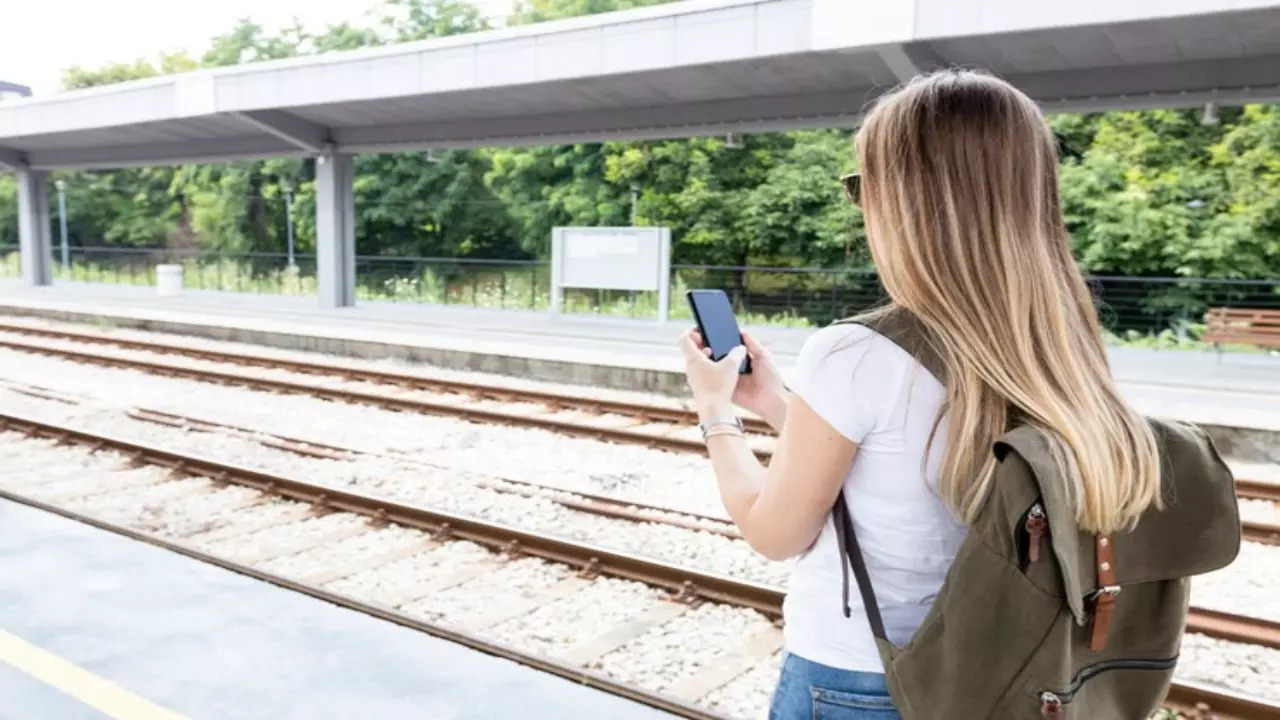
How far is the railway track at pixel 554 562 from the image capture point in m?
3.78

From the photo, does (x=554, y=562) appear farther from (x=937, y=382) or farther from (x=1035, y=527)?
(x=1035, y=527)

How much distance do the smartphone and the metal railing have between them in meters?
15.3

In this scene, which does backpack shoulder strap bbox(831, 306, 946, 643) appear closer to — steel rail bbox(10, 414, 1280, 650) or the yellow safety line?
the yellow safety line

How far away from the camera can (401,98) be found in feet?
56.2

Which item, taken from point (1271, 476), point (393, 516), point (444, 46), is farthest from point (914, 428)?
point (444, 46)

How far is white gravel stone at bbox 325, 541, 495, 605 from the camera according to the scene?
5.14m

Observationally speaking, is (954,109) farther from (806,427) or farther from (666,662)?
(666,662)

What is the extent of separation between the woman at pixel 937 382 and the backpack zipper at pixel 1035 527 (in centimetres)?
7

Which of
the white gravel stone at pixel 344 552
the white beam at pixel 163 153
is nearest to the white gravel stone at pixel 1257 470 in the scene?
the white gravel stone at pixel 344 552

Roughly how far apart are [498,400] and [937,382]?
10.0 metres

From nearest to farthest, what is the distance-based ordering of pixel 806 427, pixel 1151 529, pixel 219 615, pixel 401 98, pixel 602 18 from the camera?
1. pixel 1151 529
2. pixel 806 427
3. pixel 219 615
4. pixel 602 18
5. pixel 401 98

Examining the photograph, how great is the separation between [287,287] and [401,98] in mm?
14358

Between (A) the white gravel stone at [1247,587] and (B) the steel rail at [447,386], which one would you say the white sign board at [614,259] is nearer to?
(B) the steel rail at [447,386]

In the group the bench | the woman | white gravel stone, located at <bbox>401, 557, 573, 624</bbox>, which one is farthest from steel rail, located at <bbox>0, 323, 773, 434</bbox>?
the bench
